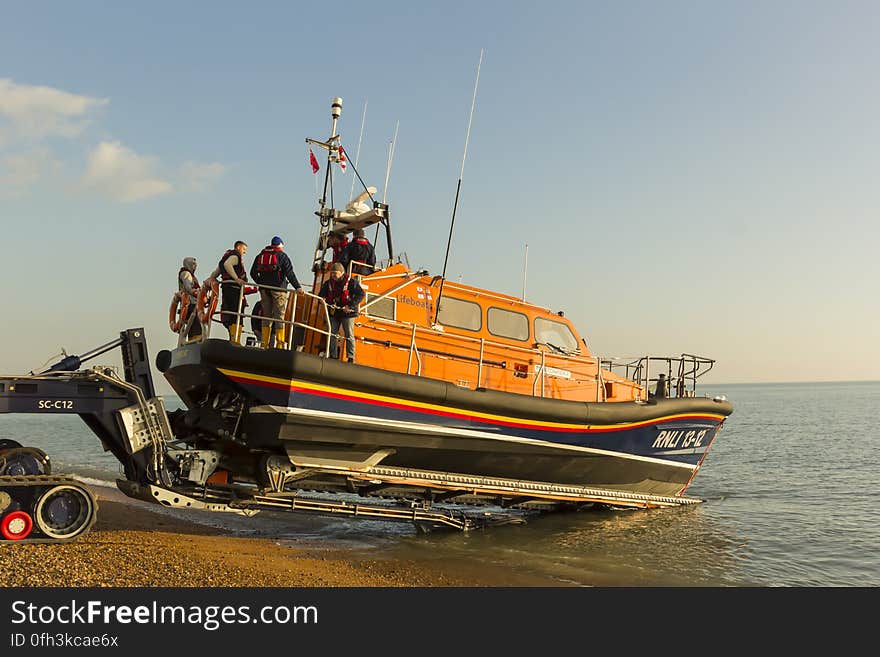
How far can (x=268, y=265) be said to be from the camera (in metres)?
6.50

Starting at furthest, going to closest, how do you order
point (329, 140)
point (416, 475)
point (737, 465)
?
point (737, 465), point (329, 140), point (416, 475)

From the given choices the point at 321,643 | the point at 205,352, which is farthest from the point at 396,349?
the point at 321,643

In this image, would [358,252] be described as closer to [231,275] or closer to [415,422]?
[231,275]

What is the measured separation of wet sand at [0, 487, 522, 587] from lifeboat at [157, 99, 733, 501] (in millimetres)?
806

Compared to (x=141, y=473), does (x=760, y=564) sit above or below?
below

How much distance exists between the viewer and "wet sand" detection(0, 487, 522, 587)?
16.6 feet

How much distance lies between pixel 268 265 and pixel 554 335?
13.6 feet

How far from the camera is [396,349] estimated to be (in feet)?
24.0

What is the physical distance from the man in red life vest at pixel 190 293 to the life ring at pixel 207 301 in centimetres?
24

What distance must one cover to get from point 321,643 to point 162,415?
3406 millimetres

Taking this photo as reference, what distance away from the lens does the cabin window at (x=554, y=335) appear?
28.1ft

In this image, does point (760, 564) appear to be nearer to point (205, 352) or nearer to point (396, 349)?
point (396, 349)

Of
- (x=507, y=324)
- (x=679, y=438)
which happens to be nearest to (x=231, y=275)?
(x=507, y=324)

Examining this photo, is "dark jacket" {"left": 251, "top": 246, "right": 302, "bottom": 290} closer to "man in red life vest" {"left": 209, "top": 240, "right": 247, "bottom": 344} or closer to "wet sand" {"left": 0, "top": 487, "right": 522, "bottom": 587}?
"man in red life vest" {"left": 209, "top": 240, "right": 247, "bottom": 344}
